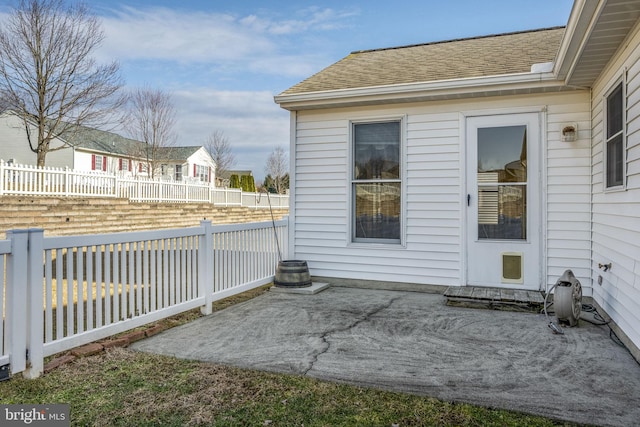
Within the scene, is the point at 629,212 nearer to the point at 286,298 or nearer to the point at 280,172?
the point at 286,298

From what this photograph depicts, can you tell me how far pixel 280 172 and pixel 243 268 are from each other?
32697mm

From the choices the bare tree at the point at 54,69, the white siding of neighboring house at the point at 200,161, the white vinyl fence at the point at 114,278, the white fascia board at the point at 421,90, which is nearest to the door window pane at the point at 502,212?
the white fascia board at the point at 421,90

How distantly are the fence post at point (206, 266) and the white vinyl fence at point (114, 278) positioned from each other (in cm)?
1

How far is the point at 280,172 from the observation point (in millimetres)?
37344

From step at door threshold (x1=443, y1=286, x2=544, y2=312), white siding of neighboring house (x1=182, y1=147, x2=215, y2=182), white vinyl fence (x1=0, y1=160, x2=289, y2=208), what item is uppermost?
white siding of neighboring house (x1=182, y1=147, x2=215, y2=182)

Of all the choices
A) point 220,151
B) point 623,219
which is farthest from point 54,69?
point 220,151

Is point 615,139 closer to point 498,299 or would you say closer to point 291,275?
point 498,299

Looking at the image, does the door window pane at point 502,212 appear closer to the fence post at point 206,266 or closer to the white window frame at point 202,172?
the fence post at point 206,266

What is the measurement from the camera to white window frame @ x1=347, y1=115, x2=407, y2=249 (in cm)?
552

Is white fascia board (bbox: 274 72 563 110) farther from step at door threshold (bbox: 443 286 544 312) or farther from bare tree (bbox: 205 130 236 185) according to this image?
bare tree (bbox: 205 130 236 185)

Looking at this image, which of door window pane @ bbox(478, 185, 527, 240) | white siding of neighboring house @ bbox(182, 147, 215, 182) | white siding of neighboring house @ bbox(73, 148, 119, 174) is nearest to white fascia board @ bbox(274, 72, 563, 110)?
door window pane @ bbox(478, 185, 527, 240)

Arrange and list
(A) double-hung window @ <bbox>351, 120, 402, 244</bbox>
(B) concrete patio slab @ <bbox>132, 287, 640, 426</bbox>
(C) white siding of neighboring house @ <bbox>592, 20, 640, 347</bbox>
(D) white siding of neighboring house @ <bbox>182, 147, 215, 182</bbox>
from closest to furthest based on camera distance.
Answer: (B) concrete patio slab @ <bbox>132, 287, 640, 426</bbox>, (C) white siding of neighboring house @ <bbox>592, 20, 640, 347</bbox>, (A) double-hung window @ <bbox>351, 120, 402, 244</bbox>, (D) white siding of neighboring house @ <bbox>182, 147, 215, 182</bbox>

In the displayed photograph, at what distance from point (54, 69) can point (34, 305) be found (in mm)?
13504

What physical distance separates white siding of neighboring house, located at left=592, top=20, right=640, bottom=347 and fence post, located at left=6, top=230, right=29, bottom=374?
4.28 meters
